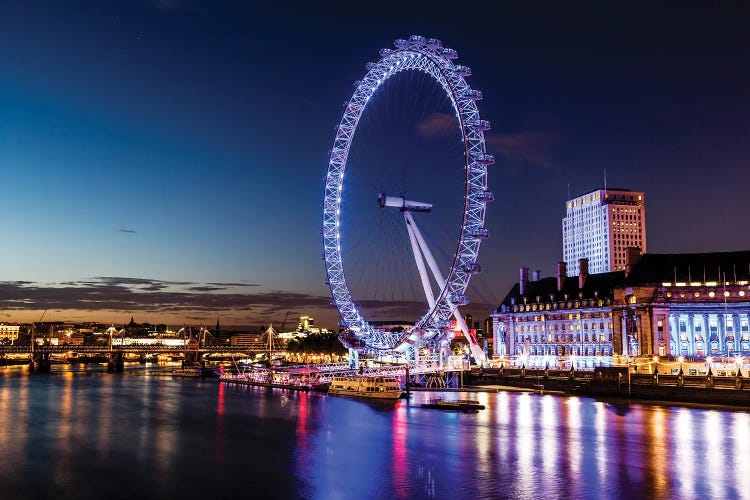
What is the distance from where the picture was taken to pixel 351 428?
55.5 m

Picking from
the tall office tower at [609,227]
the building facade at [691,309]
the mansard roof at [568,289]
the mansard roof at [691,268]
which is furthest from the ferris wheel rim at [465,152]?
the tall office tower at [609,227]

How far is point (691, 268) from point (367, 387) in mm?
43583

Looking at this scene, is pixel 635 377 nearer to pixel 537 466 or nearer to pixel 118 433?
pixel 537 466

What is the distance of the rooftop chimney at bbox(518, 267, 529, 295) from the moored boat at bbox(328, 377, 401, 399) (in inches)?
1820

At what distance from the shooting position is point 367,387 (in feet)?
266

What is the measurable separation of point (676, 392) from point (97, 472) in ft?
161

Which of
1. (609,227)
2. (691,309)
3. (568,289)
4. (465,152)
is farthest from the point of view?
(609,227)

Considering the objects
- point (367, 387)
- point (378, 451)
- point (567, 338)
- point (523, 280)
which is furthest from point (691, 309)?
point (378, 451)

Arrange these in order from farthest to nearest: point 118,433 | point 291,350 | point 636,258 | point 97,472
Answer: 1. point 291,350
2. point 636,258
3. point 118,433
4. point 97,472

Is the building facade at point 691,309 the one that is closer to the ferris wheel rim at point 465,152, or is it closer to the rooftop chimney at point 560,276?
the rooftop chimney at point 560,276

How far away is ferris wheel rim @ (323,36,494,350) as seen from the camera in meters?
64.6

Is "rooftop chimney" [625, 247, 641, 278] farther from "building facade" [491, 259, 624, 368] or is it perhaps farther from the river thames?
the river thames

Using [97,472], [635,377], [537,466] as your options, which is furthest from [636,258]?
[97,472]

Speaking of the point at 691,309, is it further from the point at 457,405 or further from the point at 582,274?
the point at 457,405
